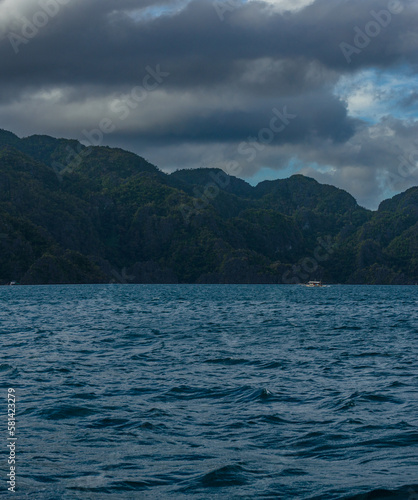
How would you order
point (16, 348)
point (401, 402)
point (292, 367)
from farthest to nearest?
1. point (16, 348)
2. point (292, 367)
3. point (401, 402)

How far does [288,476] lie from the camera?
15.4m

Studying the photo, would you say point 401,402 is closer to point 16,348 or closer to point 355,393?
point 355,393

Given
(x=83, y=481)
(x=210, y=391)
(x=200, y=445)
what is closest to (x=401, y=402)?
(x=210, y=391)

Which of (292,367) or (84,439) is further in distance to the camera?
(292,367)

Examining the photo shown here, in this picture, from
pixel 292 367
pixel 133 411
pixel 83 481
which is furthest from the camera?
pixel 292 367

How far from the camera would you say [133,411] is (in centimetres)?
2267

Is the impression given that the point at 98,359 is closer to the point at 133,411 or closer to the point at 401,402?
the point at 133,411

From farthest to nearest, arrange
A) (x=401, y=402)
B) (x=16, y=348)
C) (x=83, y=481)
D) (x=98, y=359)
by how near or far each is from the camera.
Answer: (x=16, y=348) < (x=98, y=359) < (x=401, y=402) < (x=83, y=481)

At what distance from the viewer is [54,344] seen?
150 ft

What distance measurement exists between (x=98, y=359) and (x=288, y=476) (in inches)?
938

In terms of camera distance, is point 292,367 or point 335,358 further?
Answer: point 335,358

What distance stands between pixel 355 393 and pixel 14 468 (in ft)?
51.5

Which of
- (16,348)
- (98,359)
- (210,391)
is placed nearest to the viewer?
(210,391)

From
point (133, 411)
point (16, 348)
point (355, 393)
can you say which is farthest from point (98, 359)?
point (355, 393)
